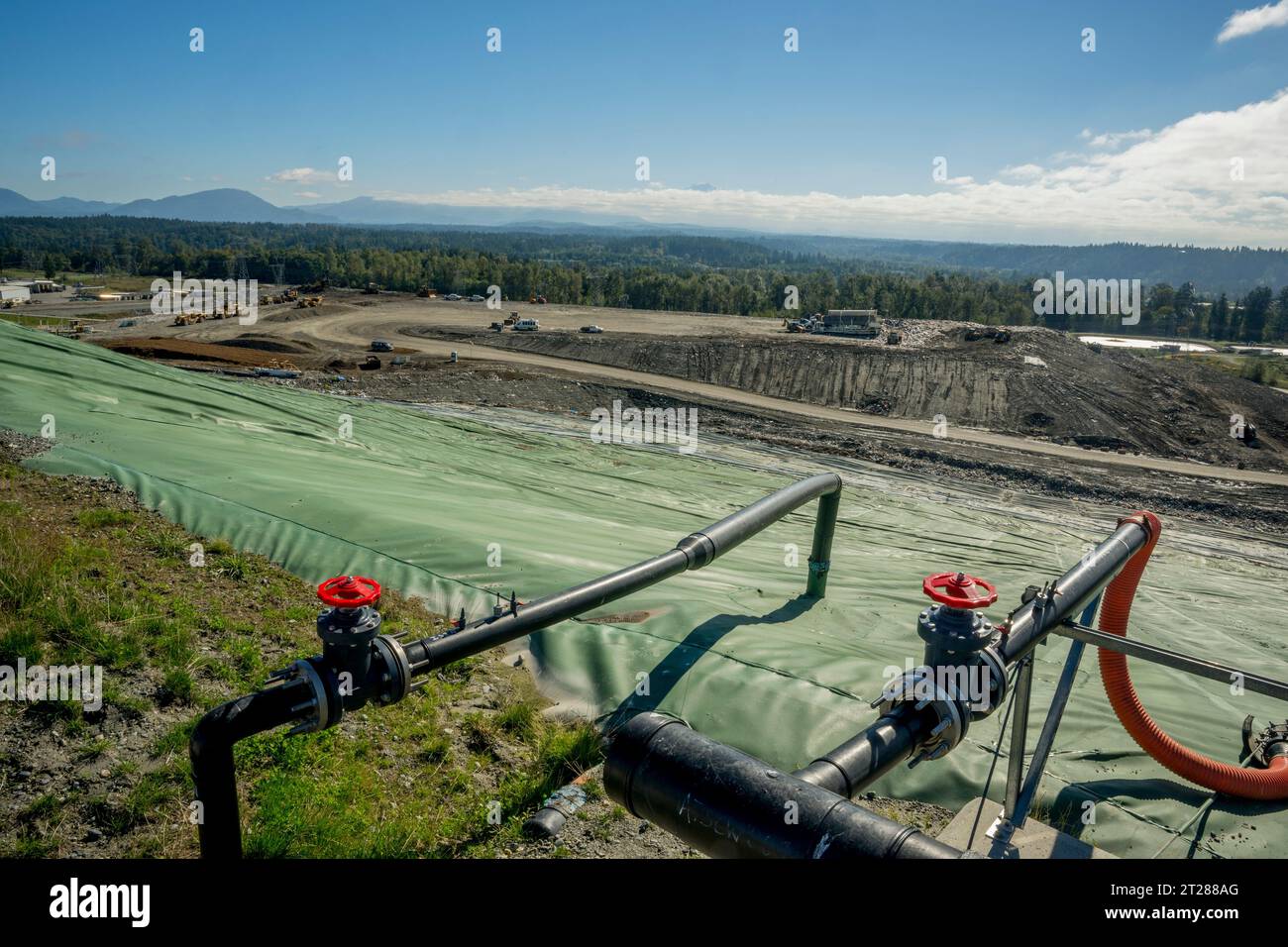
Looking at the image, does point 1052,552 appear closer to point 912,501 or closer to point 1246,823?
point 912,501

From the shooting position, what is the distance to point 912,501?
779 inches

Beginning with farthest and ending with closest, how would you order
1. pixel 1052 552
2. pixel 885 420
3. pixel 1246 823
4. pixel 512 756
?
1. pixel 885 420
2. pixel 1052 552
3. pixel 512 756
4. pixel 1246 823

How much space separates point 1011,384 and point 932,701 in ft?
127

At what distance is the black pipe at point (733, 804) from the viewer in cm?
215

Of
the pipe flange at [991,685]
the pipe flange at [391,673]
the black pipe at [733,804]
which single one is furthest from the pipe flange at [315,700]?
the pipe flange at [991,685]

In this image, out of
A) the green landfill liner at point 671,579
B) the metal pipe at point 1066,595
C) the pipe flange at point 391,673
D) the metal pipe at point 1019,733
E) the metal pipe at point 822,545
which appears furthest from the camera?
the metal pipe at point 822,545

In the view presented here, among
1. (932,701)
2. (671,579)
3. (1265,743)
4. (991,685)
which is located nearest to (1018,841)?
(991,685)

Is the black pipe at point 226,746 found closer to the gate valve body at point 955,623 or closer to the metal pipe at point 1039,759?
the gate valve body at point 955,623

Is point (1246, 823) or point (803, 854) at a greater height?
point (803, 854)

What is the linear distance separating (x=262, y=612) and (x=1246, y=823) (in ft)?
26.2

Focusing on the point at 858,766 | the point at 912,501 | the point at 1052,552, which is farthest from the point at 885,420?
the point at 858,766

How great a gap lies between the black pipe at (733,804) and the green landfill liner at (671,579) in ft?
11.8

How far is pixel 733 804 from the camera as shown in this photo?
242 centimetres

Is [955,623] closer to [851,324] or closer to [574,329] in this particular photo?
[574,329]
